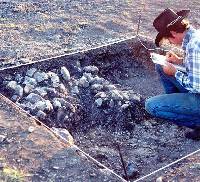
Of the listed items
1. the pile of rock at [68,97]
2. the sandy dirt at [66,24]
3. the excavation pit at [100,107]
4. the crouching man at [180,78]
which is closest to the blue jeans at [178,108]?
the crouching man at [180,78]

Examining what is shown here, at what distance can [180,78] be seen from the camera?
16.3 feet

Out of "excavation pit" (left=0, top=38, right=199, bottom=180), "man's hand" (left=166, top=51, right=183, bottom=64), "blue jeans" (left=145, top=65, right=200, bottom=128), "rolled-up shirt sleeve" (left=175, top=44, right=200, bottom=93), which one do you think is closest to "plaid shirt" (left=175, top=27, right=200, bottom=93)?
"rolled-up shirt sleeve" (left=175, top=44, right=200, bottom=93)

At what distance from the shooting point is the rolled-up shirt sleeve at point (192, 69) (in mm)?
4598

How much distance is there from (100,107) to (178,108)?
3.13 feet

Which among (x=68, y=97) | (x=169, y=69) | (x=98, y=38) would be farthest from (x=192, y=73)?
(x=98, y=38)

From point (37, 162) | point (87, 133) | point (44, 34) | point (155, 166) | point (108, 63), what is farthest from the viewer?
point (44, 34)

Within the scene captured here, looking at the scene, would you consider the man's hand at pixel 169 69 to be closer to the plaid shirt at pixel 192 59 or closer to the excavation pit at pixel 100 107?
the plaid shirt at pixel 192 59

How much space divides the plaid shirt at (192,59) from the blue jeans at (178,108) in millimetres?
157

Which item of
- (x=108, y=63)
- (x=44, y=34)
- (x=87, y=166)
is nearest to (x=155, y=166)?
(x=87, y=166)

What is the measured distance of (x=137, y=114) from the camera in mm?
5664

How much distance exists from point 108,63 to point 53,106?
131cm

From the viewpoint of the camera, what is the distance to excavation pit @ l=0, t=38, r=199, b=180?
5.11 metres

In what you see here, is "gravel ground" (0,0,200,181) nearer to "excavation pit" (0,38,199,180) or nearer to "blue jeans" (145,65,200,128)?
"excavation pit" (0,38,199,180)

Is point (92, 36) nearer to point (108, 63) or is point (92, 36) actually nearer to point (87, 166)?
point (108, 63)
